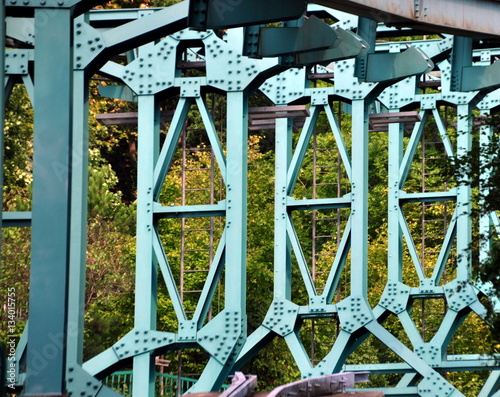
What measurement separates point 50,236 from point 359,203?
12511 millimetres

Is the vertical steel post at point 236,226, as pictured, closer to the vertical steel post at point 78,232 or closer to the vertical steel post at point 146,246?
the vertical steel post at point 146,246

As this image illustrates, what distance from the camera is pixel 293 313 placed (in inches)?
930

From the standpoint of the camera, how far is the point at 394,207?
26.4 metres

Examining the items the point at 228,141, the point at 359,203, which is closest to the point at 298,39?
the point at 228,141

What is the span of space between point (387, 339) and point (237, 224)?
594 cm

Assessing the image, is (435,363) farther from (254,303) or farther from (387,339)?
(254,303)

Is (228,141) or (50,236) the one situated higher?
(228,141)

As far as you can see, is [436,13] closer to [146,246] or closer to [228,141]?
[228,141]

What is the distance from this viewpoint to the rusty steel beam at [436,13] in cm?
1456

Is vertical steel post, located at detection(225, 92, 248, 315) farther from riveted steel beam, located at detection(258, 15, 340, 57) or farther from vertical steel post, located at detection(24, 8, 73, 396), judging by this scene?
vertical steel post, located at detection(24, 8, 73, 396)

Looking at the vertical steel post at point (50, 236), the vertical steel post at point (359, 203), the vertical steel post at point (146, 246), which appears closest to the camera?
the vertical steel post at point (50, 236)

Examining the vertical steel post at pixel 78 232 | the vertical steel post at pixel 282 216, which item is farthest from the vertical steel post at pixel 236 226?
the vertical steel post at pixel 282 216

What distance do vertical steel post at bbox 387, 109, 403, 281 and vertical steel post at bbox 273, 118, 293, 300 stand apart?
2.80 metres

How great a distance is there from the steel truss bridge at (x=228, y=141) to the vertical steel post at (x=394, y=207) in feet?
0.10
